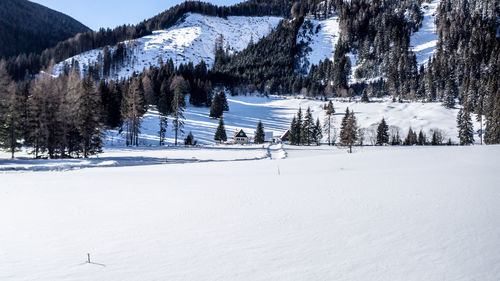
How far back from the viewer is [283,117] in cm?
11188

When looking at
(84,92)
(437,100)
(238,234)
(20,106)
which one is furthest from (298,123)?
(437,100)

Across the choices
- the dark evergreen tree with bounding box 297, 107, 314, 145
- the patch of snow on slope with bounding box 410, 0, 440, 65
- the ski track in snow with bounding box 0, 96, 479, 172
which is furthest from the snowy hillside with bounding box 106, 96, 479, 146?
the patch of snow on slope with bounding box 410, 0, 440, 65

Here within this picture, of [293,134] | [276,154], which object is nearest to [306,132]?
[293,134]

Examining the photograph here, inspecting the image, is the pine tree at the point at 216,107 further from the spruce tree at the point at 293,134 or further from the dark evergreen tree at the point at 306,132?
the dark evergreen tree at the point at 306,132

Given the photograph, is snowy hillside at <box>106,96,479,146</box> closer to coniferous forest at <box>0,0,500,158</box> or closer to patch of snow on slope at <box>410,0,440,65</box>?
coniferous forest at <box>0,0,500,158</box>

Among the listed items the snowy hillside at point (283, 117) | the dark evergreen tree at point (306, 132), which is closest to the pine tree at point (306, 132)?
the dark evergreen tree at point (306, 132)

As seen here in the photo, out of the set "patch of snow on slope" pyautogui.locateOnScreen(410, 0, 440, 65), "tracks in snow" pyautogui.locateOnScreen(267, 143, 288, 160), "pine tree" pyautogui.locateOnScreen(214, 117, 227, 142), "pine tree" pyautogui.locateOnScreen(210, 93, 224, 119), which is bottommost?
"tracks in snow" pyautogui.locateOnScreen(267, 143, 288, 160)

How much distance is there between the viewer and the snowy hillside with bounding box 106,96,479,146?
79019 mm

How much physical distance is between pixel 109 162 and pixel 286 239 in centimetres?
2971

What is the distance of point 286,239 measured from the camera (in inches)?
259

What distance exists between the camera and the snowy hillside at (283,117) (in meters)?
79.0

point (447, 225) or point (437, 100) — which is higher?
point (437, 100)

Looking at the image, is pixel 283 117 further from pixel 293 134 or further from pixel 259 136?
pixel 259 136

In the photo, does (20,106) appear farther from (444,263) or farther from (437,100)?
(437,100)
